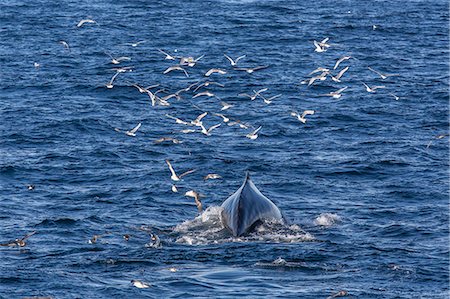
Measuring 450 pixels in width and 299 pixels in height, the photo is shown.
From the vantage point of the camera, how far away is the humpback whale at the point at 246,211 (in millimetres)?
35719

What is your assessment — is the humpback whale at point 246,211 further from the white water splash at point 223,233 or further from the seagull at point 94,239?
the seagull at point 94,239

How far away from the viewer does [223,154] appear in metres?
46.7

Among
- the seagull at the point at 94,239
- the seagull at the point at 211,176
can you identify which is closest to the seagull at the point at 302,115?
the seagull at the point at 211,176

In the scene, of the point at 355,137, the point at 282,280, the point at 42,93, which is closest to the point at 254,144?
the point at 355,137

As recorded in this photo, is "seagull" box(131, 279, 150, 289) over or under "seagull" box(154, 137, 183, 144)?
over

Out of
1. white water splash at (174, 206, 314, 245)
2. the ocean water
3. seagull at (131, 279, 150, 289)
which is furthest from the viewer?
white water splash at (174, 206, 314, 245)

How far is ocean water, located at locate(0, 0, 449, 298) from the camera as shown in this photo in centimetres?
3219

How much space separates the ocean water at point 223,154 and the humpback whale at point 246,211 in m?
0.47

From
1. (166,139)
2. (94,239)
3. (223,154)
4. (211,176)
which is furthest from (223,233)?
(223,154)

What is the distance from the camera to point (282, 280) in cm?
3119

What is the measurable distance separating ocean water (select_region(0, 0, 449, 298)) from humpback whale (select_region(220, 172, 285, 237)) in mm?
A: 473

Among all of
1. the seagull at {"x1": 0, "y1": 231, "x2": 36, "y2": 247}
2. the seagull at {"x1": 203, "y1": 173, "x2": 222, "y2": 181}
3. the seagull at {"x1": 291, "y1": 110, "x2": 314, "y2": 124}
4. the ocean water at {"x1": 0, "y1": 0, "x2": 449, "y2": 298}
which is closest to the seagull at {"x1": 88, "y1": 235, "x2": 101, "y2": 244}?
the ocean water at {"x1": 0, "y1": 0, "x2": 449, "y2": 298}

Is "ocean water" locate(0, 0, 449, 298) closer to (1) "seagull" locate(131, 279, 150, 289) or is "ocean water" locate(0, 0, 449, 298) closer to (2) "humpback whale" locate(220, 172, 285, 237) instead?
(1) "seagull" locate(131, 279, 150, 289)

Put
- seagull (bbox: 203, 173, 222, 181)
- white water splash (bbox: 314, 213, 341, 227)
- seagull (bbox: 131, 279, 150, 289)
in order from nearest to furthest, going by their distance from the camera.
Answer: seagull (bbox: 131, 279, 150, 289)
white water splash (bbox: 314, 213, 341, 227)
seagull (bbox: 203, 173, 222, 181)
